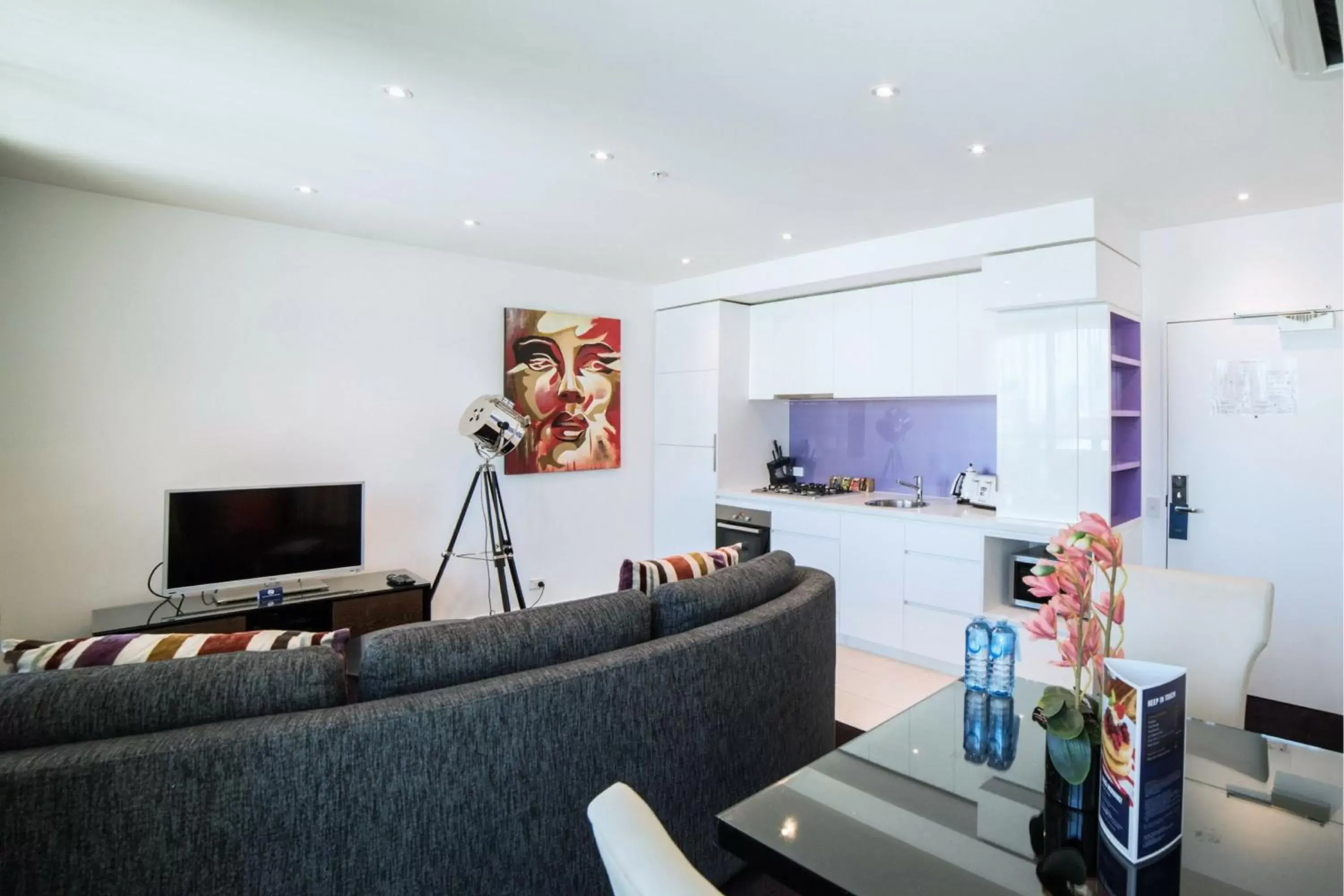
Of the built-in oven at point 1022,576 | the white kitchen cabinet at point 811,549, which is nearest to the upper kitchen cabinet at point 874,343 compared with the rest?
the white kitchen cabinet at point 811,549

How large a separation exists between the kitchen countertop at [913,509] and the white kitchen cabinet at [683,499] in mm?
175

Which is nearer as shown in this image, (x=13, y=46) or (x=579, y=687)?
(x=579, y=687)

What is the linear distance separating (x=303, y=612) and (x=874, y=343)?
3690 mm

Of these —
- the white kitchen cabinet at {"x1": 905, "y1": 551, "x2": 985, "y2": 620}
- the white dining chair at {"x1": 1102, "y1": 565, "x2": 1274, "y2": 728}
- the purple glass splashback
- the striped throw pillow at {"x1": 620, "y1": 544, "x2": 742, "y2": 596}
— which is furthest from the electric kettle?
the striped throw pillow at {"x1": 620, "y1": 544, "x2": 742, "y2": 596}

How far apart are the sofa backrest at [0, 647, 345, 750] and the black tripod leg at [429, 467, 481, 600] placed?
7.64 feet

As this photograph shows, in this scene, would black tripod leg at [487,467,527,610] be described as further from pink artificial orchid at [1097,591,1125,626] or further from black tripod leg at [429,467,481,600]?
pink artificial orchid at [1097,591,1125,626]

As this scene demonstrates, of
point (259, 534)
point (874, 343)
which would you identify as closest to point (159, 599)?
point (259, 534)

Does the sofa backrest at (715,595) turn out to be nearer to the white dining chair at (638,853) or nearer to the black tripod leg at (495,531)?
the white dining chair at (638,853)

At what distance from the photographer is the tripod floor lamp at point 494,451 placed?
159 inches

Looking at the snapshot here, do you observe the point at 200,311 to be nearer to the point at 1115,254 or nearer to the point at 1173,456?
the point at 1115,254

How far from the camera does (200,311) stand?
11.6 feet

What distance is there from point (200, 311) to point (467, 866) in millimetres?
3309

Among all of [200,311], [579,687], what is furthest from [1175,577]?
[200,311]

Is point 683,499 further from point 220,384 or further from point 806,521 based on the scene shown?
point 220,384
